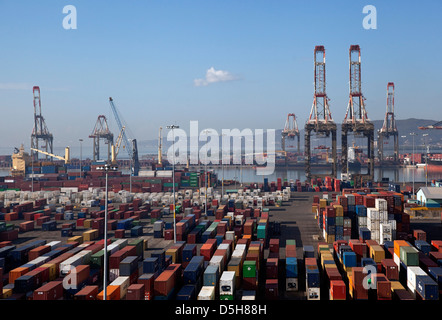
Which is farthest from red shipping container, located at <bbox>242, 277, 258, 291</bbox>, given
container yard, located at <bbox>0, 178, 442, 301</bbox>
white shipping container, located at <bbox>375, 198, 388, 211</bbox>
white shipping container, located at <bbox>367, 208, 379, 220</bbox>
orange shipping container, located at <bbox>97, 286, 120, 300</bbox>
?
white shipping container, located at <bbox>375, 198, 388, 211</bbox>

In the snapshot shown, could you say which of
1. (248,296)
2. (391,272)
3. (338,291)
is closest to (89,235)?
(248,296)

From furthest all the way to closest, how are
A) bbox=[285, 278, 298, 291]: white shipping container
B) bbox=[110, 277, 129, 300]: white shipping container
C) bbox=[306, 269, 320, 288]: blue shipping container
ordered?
bbox=[285, 278, 298, 291]: white shipping container → bbox=[306, 269, 320, 288]: blue shipping container → bbox=[110, 277, 129, 300]: white shipping container

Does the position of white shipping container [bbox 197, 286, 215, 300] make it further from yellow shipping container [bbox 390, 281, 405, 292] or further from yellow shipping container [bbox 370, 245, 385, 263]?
yellow shipping container [bbox 370, 245, 385, 263]

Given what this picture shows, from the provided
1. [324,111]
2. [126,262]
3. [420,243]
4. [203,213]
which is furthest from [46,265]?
[324,111]

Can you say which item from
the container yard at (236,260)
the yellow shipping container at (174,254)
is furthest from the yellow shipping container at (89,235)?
the yellow shipping container at (174,254)

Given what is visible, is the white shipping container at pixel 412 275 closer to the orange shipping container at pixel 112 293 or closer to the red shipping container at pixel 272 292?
the red shipping container at pixel 272 292

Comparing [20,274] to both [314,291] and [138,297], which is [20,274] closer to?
[138,297]

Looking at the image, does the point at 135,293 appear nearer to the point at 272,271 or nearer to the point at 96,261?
the point at 96,261
